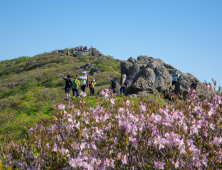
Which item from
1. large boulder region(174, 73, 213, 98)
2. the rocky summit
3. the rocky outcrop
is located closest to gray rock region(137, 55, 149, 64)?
the rocky outcrop

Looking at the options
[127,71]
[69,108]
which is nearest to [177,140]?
[69,108]

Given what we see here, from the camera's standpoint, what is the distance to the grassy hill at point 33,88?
11.9 meters

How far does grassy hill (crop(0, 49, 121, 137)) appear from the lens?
1191 centimetres

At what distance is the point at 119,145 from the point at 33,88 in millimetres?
38751

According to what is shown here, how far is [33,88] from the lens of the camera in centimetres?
3900

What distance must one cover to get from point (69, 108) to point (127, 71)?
1880 centimetres

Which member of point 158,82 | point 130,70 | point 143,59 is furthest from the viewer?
point 143,59

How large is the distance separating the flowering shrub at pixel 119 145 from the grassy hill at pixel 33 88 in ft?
2.34

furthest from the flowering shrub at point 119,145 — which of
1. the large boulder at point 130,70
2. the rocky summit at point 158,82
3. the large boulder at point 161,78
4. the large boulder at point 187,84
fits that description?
the large boulder at point 130,70

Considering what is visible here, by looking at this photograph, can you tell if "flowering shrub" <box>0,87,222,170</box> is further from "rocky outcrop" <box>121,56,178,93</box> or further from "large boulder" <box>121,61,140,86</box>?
"large boulder" <box>121,61,140,86</box>

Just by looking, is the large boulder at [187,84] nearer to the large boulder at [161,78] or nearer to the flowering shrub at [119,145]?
the large boulder at [161,78]

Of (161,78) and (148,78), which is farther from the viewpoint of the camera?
(161,78)

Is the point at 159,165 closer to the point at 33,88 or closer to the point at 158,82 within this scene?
the point at 158,82

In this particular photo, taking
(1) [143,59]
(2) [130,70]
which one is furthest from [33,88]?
(2) [130,70]
